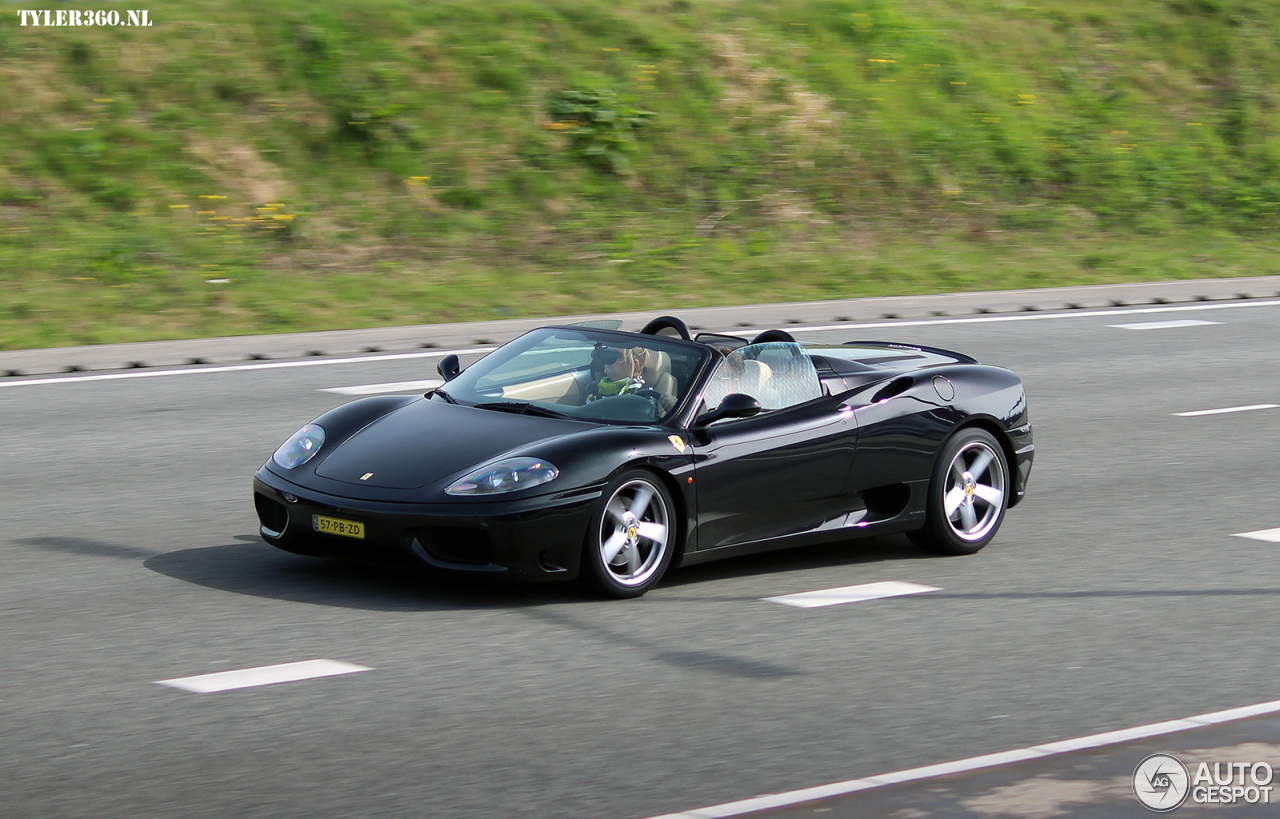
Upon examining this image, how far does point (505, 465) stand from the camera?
742 cm

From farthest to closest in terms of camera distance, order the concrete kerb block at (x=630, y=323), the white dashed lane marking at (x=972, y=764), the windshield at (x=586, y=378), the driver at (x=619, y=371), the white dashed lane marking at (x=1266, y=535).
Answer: the concrete kerb block at (x=630, y=323) < the white dashed lane marking at (x=1266, y=535) < the driver at (x=619, y=371) < the windshield at (x=586, y=378) < the white dashed lane marking at (x=972, y=764)

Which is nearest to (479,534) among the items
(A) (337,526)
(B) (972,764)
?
(A) (337,526)

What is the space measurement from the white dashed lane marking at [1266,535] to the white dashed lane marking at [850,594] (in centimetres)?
224

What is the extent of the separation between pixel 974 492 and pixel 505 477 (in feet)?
9.54

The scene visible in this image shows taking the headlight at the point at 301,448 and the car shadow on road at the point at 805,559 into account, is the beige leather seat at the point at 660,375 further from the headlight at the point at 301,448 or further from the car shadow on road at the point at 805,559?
the headlight at the point at 301,448

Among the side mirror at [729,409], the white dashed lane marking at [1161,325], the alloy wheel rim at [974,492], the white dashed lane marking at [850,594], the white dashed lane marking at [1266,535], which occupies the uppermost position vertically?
the white dashed lane marking at [1161,325]

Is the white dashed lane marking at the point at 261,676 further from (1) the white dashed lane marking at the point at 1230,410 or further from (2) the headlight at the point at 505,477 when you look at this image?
(1) the white dashed lane marking at the point at 1230,410

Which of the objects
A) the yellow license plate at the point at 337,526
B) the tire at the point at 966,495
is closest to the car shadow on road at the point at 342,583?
the yellow license plate at the point at 337,526

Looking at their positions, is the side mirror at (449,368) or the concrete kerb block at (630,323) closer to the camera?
the side mirror at (449,368)

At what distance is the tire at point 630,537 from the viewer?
7.45m

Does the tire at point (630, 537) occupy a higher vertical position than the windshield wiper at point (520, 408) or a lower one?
lower

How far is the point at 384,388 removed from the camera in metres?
13.6

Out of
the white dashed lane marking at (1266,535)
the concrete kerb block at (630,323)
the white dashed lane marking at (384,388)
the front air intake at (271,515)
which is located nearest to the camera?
the front air intake at (271,515)

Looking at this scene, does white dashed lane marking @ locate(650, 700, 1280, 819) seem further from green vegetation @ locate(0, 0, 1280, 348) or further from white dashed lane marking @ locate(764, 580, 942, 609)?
green vegetation @ locate(0, 0, 1280, 348)
